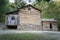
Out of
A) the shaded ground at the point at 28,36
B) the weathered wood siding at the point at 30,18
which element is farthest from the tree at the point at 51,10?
the shaded ground at the point at 28,36

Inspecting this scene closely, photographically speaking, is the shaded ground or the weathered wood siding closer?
the shaded ground

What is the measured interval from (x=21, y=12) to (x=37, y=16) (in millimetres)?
3002

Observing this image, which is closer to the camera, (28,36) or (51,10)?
(28,36)

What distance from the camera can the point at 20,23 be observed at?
1366 inches

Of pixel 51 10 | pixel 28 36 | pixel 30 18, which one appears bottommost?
pixel 28 36

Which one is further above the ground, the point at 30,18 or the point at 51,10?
the point at 51,10

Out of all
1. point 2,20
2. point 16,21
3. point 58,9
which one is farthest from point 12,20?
point 58,9

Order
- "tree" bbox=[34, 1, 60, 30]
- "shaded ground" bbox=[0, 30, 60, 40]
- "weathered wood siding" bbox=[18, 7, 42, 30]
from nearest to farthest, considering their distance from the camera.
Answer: "shaded ground" bbox=[0, 30, 60, 40] < "weathered wood siding" bbox=[18, 7, 42, 30] < "tree" bbox=[34, 1, 60, 30]

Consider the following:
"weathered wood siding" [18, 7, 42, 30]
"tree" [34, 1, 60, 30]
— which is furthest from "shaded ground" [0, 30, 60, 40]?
"tree" [34, 1, 60, 30]

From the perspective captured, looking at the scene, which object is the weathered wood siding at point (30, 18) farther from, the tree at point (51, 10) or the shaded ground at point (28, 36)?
the shaded ground at point (28, 36)

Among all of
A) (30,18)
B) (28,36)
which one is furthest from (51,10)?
(28,36)

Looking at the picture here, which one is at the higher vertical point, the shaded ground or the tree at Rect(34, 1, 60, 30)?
the tree at Rect(34, 1, 60, 30)

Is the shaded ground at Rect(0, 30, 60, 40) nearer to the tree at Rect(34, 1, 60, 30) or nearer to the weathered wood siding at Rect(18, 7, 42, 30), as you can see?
the weathered wood siding at Rect(18, 7, 42, 30)

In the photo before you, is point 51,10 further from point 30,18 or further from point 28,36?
point 28,36
